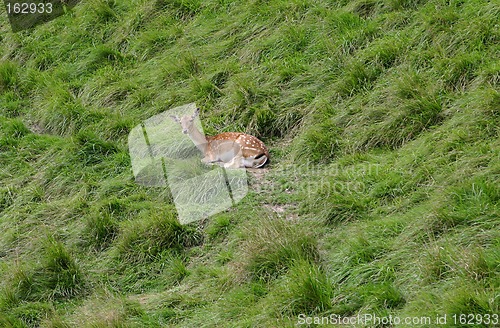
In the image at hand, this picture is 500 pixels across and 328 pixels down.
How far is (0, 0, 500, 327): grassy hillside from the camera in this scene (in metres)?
7.73

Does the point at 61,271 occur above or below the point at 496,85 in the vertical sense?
below

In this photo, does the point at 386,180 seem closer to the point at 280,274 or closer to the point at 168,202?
the point at 280,274

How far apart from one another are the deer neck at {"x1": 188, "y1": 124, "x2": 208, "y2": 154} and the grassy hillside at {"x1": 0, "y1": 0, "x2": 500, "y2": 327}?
0.30 m

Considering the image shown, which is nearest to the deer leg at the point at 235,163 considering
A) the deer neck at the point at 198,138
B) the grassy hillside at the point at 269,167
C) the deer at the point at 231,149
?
the deer at the point at 231,149

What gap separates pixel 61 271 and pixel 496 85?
4.87 metres

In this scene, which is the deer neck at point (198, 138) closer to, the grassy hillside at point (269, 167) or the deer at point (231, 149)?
the deer at point (231, 149)

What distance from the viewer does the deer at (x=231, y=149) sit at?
1016 cm

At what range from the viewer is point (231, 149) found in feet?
33.8

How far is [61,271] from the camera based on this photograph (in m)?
9.27

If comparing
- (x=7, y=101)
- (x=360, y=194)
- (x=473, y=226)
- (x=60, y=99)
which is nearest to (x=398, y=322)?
(x=473, y=226)

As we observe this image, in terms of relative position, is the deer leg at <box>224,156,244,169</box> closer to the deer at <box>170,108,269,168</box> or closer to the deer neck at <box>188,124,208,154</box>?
the deer at <box>170,108,269,168</box>

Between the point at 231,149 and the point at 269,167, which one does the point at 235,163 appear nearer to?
the point at 231,149

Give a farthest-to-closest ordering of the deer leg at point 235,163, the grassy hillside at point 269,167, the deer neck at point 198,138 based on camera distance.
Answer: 1. the deer neck at point 198,138
2. the deer leg at point 235,163
3. the grassy hillside at point 269,167

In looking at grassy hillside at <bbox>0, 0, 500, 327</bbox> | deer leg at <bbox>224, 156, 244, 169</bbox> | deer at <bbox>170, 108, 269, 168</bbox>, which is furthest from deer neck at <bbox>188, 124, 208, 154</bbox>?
deer leg at <bbox>224, 156, 244, 169</bbox>
